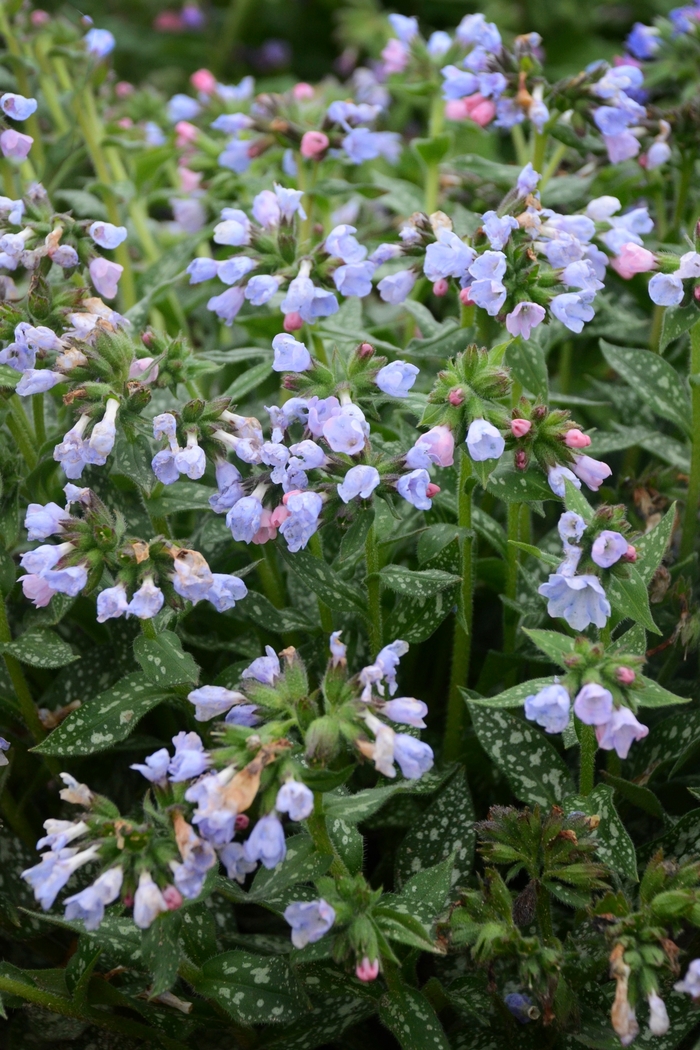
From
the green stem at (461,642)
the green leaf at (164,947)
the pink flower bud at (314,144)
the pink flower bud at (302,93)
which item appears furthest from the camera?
the pink flower bud at (302,93)

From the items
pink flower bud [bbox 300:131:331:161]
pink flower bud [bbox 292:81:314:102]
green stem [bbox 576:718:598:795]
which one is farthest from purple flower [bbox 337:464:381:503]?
pink flower bud [bbox 292:81:314:102]

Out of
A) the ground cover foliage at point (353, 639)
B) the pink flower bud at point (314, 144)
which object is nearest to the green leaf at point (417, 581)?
the ground cover foliage at point (353, 639)

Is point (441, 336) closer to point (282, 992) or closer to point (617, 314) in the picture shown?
point (617, 314)

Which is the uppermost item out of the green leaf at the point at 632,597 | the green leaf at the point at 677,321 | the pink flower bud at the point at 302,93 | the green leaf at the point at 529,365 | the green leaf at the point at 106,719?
the pink flower bud at the point at 302,93

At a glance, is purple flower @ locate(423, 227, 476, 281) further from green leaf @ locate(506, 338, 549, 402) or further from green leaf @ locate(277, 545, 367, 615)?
green leaf @ locate(277, 545, 367, 615)

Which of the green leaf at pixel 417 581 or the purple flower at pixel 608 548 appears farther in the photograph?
the green leaf at pixel 417 581

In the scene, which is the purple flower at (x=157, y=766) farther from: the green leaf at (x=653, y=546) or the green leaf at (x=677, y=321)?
the green leaf at (x=677, y=321)

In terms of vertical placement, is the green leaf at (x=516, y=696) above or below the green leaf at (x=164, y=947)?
above
